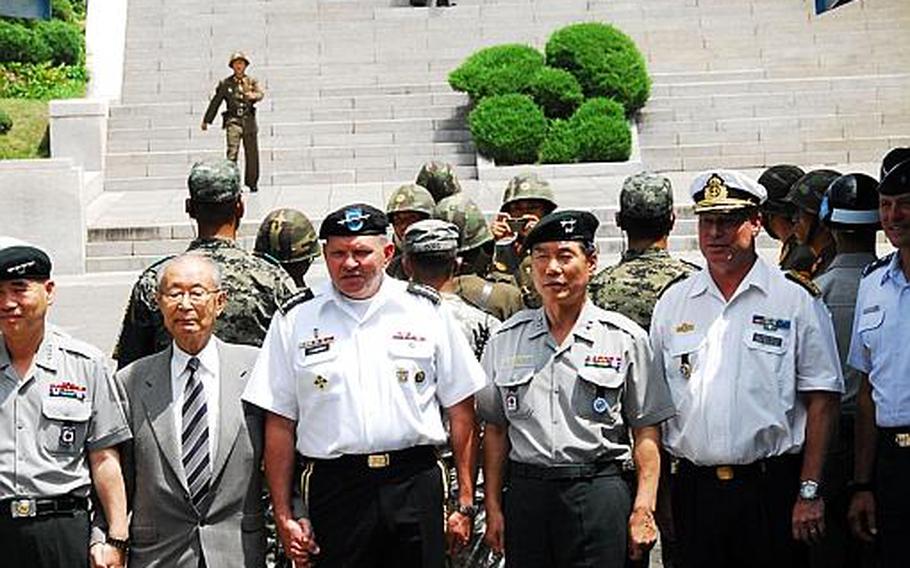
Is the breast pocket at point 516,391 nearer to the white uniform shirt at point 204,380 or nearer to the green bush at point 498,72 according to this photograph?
the white uniform shirt at point 204,380

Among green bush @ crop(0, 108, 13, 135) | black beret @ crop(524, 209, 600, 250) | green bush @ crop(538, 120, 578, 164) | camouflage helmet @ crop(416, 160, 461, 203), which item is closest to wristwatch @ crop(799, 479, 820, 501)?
black beret @ crop(524, 209, 600, 250)

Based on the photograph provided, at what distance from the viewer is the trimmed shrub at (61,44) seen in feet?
84.8

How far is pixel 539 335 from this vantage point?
545cm

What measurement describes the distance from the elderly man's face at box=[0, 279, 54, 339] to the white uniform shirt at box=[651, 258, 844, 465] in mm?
2244

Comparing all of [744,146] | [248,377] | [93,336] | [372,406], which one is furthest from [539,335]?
[744,146]

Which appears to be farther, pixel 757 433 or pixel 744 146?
pixel 744 146

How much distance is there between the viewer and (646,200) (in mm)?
6258

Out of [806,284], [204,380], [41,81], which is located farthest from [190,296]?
[41,81]

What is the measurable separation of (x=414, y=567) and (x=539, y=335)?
955 mm

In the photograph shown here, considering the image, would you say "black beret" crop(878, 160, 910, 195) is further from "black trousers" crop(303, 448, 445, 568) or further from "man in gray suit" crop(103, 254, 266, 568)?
"man in gray suit" crop(103, 254, 266, 568)

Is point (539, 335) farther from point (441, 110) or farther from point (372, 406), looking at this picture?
point (441, 110)

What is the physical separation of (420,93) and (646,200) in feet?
56.7

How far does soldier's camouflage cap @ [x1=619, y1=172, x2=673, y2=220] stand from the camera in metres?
6.25

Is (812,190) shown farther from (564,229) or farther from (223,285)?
(223,285)
